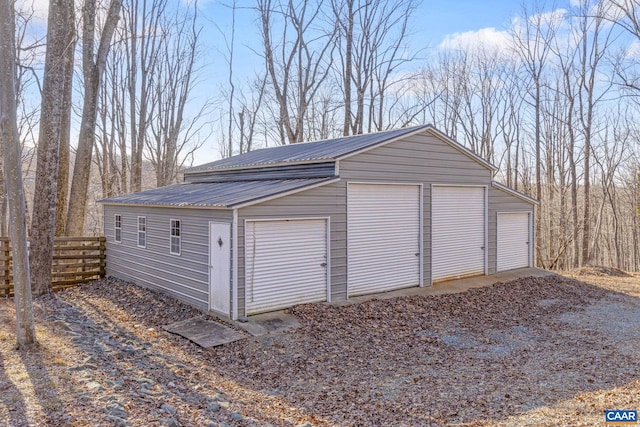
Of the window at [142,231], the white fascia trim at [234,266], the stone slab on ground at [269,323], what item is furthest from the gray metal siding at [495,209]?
the window at [142,231]

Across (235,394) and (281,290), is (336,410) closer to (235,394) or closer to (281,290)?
(235,394)

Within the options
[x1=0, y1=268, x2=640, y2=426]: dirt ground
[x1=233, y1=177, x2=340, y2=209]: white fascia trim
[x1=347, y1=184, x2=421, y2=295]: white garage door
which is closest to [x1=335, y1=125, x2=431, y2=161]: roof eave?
[x1=233, y1=177, x2=340, y2=209]: white fascia trim

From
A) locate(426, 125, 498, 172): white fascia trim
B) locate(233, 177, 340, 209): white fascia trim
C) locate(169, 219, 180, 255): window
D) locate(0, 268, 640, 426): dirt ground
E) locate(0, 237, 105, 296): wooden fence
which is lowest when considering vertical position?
locate(0, 268, 640, 426): dirt ground

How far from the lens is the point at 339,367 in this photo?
267 inches

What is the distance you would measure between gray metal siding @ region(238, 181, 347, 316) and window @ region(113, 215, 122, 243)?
5.86 meters

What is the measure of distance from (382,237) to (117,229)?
7.53m

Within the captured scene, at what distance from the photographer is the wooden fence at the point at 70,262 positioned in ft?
35.5

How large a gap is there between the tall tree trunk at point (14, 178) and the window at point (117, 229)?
264 inches

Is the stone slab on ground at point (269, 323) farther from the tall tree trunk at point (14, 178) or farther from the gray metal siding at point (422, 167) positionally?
the gray metal siding at point (422, 167)

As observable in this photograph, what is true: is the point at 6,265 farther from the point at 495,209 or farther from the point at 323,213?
the point at 495,209

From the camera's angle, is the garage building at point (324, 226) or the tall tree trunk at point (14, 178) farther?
the garage building at point (324, 226)

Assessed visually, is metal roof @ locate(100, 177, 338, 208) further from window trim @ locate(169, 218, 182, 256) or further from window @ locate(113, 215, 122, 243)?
window @ locate(113, 215, 122, 243)

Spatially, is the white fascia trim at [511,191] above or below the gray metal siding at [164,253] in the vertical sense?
above

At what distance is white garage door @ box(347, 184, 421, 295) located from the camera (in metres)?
10.3
